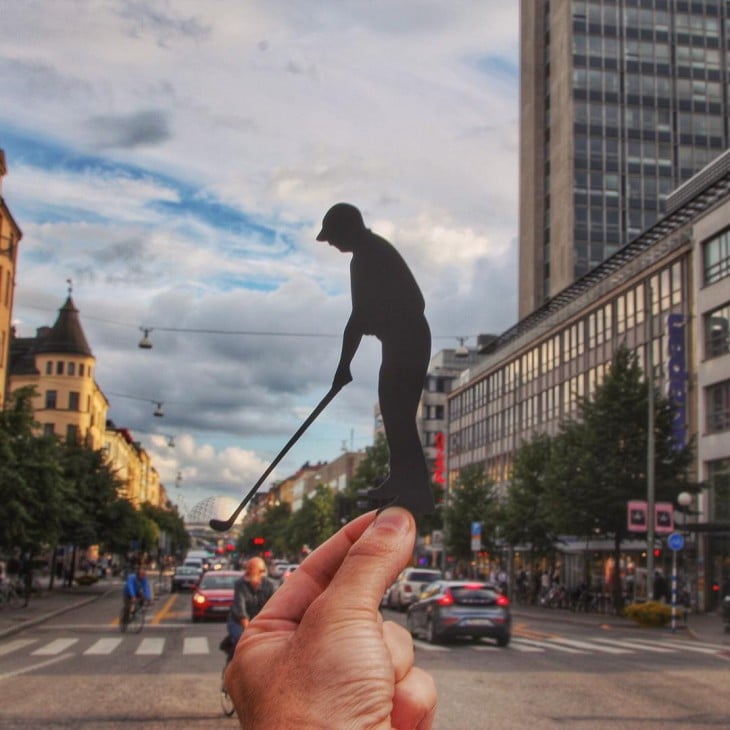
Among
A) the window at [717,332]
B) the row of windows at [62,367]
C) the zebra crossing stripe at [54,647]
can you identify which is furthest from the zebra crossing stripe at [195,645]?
the row of windows at [62,367]

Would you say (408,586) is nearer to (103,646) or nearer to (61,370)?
(103,646)

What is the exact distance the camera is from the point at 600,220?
101 meters

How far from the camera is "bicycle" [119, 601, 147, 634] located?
27797 mm

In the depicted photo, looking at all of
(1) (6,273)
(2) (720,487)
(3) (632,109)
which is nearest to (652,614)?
(2) (720,487)

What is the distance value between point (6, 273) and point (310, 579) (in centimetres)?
5817

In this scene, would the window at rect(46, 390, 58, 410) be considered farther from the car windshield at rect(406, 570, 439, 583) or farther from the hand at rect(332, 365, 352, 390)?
the hand at rect(332, 365, 352, 390)

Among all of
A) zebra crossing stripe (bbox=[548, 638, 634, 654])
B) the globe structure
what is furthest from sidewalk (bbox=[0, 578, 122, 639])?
the globe structure

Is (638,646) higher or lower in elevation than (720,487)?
lower

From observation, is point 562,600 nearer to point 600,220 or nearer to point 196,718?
point 196,718

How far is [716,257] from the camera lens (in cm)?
4797

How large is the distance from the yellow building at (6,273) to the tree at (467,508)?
28.4m

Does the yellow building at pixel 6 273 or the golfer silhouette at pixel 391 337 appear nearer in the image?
the golfer silhouette at pixel 391 337

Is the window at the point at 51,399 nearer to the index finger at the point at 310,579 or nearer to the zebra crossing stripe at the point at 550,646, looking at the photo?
the zebra crossing stripe at the point at 550,646

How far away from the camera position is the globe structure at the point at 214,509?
2.60 meters
